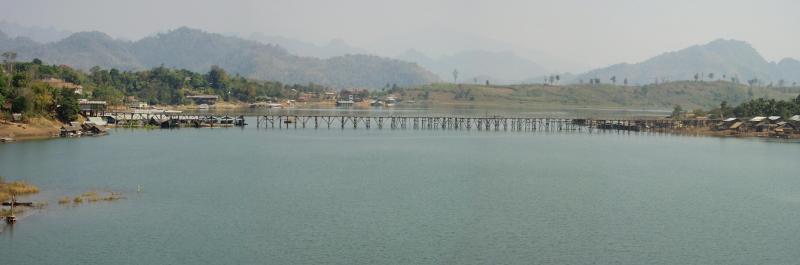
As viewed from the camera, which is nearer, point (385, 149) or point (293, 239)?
point (293, 239)

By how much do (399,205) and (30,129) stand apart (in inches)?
1954

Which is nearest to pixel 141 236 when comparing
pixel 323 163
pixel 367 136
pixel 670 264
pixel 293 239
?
pixel 293 239

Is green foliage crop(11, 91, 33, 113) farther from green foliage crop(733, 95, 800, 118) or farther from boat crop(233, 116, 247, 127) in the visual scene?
green foliage crop(733, 95, 800, 118)

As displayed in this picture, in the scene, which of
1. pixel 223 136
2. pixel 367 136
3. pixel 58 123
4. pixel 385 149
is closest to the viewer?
pixel 385 149

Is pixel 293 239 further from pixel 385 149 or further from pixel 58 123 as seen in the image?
pixel 58 123

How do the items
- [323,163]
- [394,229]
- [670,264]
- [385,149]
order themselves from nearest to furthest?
1. [670,264]
2. [394,229]
3. [323,163]
4. [385,149]

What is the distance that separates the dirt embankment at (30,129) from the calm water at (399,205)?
3560 mm

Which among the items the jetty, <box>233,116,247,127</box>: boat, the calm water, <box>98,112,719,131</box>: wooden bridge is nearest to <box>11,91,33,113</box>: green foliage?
the calm water

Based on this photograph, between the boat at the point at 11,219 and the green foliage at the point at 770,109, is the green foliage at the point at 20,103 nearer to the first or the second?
the boat at the point at 11,219

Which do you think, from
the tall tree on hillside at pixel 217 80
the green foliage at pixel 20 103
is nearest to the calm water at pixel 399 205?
the green foliage at pixel 20 103

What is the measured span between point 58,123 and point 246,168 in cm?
3499

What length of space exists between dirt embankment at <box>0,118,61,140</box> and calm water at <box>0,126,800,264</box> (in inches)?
140

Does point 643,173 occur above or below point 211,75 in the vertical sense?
below

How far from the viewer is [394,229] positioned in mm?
38562
